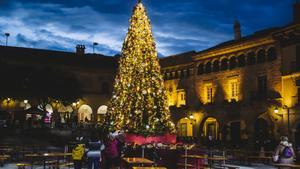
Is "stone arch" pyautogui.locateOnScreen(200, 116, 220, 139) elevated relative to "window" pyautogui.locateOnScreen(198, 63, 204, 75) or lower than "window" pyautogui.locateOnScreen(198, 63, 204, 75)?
lower

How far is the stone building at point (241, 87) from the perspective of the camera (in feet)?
120

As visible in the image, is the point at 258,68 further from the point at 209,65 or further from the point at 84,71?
the point at 84,71

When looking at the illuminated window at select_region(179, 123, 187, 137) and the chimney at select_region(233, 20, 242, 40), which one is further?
the illuminated window at select_region(179, 123, 187, 137)

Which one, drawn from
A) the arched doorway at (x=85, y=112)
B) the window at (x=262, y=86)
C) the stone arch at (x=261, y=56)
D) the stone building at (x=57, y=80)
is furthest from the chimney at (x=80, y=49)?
the window at (x=262, y=86)

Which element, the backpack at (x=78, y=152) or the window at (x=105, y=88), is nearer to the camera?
the backpack at (x=78, y=152)

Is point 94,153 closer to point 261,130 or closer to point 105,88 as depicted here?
point 261,130

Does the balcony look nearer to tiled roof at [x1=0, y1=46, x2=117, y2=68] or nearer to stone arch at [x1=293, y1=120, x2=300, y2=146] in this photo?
stone arch at [x1=293, y1=120, x2=300, y2=146]

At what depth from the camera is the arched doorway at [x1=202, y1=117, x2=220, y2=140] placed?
45000 mm

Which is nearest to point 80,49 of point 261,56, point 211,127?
point 211,127

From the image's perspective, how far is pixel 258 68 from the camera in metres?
40.4

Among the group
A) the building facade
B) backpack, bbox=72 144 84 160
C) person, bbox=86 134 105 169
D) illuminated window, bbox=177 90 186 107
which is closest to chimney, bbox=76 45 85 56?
the building facade

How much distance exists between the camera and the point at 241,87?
41.9 meters

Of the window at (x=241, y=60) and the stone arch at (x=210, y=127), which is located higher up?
the window at (x=241, y=60)

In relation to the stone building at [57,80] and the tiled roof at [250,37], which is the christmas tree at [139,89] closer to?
the tiled roof at [250,37]
